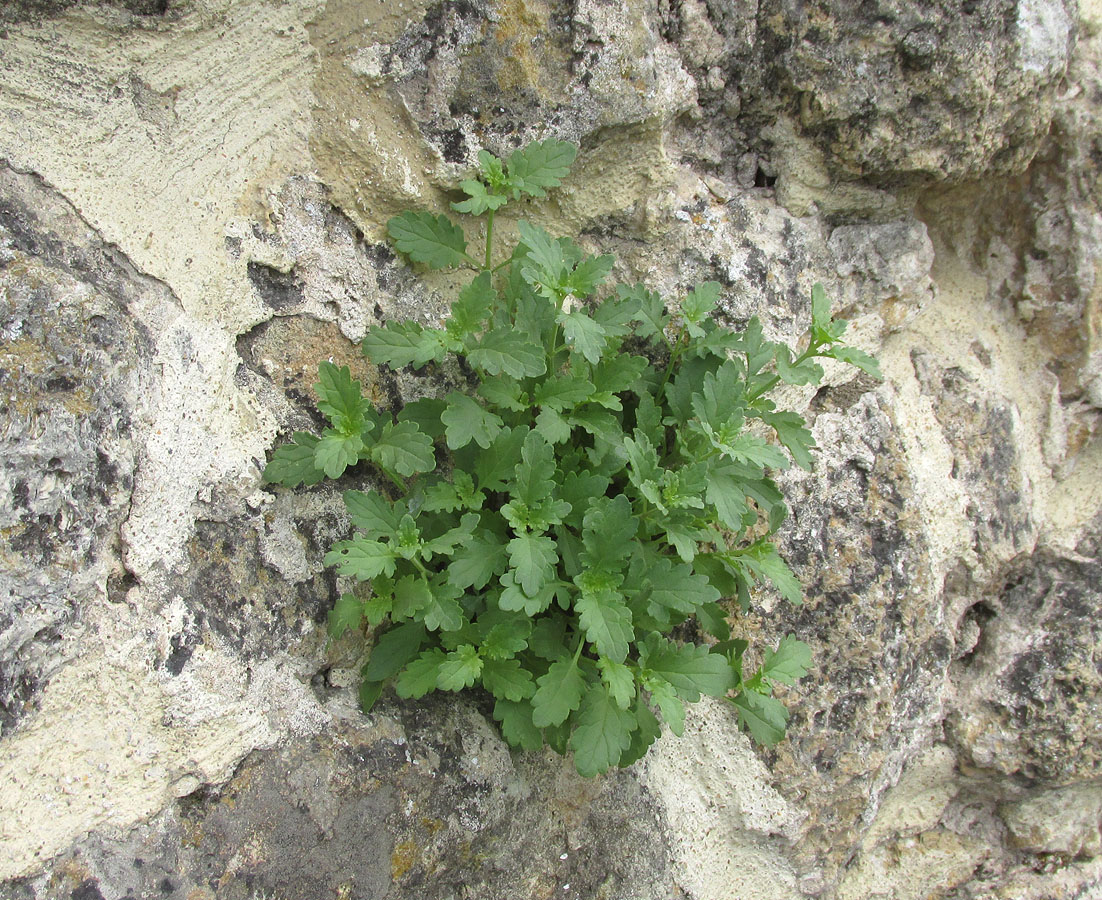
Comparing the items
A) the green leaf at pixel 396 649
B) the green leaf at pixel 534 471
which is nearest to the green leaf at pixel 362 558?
the green leaf at pixel 396 649

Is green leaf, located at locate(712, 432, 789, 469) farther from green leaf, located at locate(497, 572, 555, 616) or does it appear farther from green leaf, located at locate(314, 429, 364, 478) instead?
green leaf, located at locate(314, 429, 364, 478)

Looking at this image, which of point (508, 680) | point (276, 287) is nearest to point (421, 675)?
point (508, 680)

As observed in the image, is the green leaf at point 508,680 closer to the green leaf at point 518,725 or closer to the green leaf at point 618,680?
the green leaf at point 518,725

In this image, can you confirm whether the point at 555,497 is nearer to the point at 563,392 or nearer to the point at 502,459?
the point at 502,459

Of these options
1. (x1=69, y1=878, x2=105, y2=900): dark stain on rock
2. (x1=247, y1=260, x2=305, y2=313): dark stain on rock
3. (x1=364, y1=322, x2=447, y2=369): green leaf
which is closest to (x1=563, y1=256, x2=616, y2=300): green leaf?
(x1=364, y1=322, x2=447, y2=369): green leaf

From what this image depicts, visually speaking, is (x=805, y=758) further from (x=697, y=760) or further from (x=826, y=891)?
(x=826, y=891)

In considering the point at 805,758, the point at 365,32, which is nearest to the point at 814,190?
the point at 365,32
